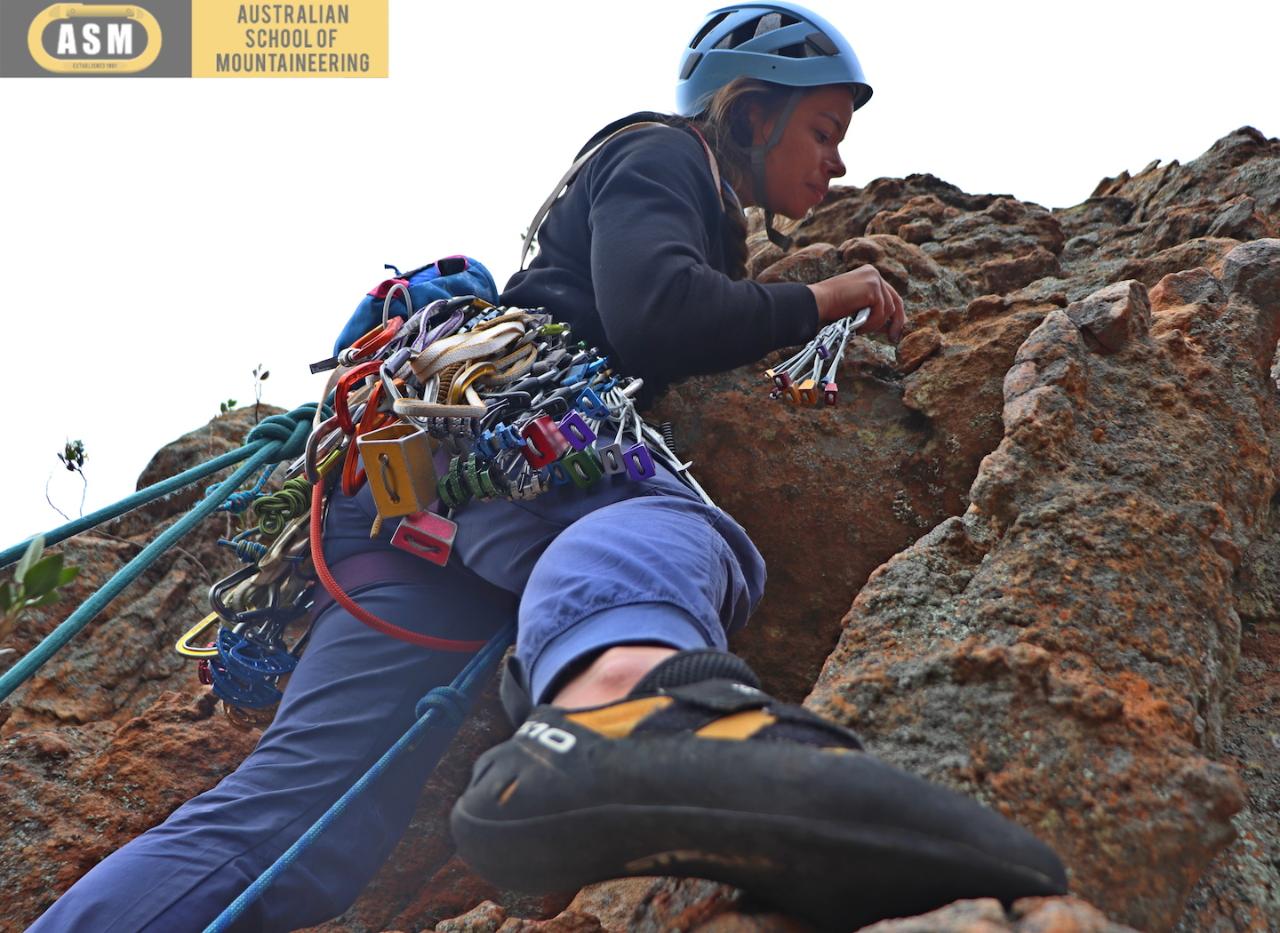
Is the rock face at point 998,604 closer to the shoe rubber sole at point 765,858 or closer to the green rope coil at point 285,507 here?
the shoe rubber sole at point 765,858

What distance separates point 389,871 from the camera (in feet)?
8.94

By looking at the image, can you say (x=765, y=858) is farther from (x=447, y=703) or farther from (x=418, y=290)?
(x=418, y=290)

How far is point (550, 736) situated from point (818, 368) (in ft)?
6.55

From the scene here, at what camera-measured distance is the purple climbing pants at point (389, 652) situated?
61.9 inches

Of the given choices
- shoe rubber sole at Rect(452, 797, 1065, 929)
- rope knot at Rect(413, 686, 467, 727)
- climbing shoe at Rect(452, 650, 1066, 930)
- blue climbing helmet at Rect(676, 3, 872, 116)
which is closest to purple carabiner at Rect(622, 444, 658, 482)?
rope knot at Rect(413, 686, 467, 727)

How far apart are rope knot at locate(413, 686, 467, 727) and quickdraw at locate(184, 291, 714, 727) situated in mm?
172

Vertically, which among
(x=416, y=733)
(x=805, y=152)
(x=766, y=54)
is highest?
(x=766, y=54)

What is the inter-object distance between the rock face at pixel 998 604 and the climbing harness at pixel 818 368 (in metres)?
0.25

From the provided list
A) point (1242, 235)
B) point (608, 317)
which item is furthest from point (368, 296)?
point (1242, 235)

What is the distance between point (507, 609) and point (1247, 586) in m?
2.01

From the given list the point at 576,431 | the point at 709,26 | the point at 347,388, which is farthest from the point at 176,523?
the point at 709,26

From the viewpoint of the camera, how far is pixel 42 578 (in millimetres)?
1113

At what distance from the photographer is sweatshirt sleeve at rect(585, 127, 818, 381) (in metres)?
2.20

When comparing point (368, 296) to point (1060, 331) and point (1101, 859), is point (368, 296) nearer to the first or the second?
point (1060, 331)
